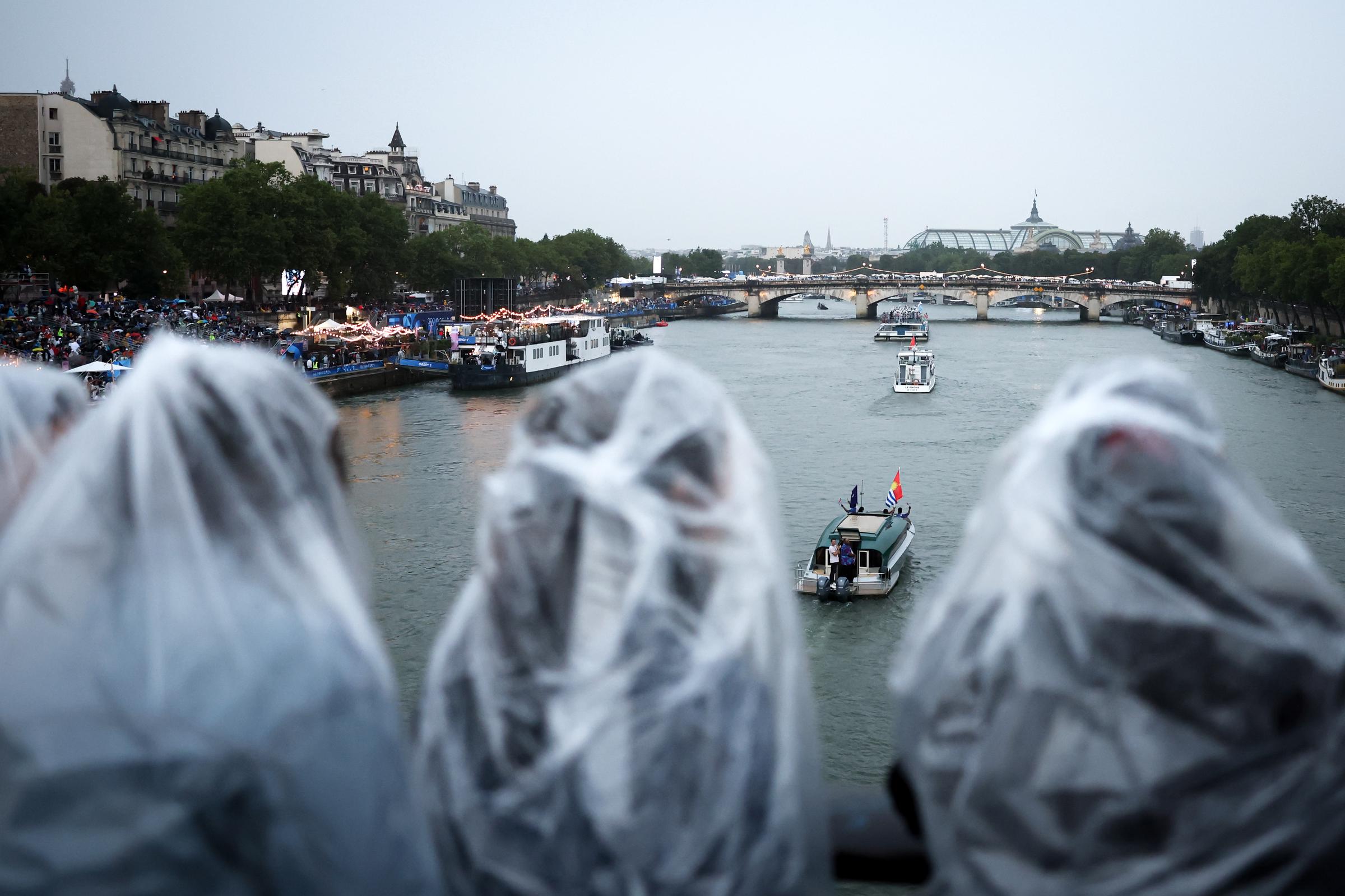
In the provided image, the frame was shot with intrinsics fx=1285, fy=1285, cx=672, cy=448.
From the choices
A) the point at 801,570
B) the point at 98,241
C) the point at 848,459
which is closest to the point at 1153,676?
the point at 801,570

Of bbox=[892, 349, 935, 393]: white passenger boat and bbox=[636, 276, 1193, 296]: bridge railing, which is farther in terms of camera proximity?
bbox=[636, 276, 1193, 296]: bridge railing

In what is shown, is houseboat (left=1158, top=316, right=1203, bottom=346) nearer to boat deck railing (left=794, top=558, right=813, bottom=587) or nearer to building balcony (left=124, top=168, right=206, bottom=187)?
building balcony (left=124, top=168, right=206, bottom=187)

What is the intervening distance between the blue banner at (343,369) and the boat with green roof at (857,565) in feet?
57.8

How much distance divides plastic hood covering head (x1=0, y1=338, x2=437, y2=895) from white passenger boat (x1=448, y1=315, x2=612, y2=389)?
30768mm

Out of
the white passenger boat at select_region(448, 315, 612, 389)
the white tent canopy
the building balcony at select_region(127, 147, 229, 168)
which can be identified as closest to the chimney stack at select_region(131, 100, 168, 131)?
the building balcony at select_region(127, 147, 229, 168)

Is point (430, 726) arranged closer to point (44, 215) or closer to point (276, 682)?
point (276, 682)

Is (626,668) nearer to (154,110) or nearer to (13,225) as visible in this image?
(13,225)

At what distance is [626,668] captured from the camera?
1.48 meters

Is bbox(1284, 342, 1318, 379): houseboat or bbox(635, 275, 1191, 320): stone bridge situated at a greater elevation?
bbox(635, 275, 1191, 320): stone bridge

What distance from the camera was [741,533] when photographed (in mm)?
1534

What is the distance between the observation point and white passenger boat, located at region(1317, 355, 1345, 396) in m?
30.8

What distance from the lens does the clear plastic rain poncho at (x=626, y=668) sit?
4.87ft

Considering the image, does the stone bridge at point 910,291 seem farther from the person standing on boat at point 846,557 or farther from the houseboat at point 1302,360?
the person standing on boat at point 846,557

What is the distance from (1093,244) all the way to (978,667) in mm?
184397
